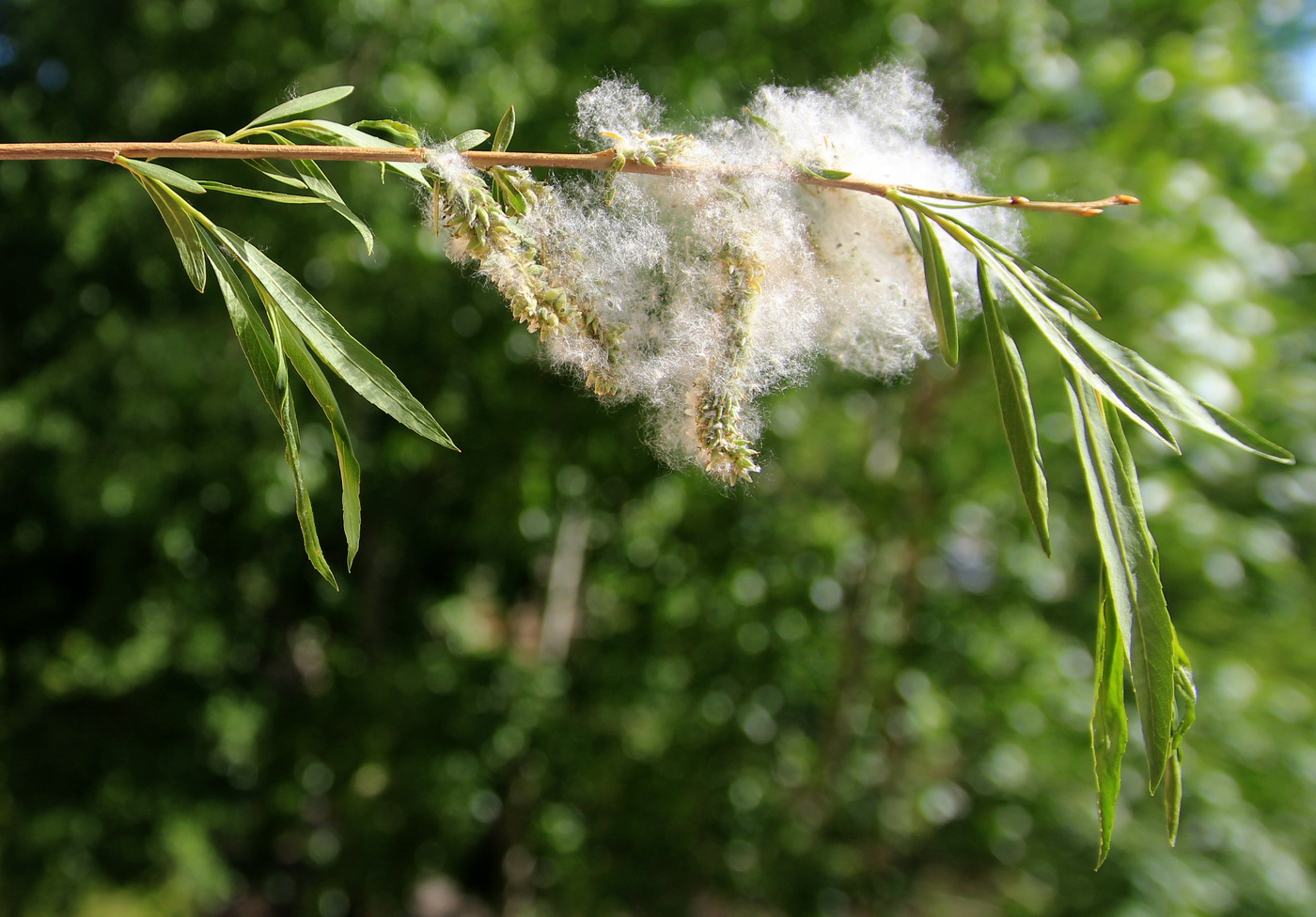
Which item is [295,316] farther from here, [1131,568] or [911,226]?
[1131,568]

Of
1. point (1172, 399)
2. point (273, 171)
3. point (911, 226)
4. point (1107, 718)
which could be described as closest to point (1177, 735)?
point (1107, 718)

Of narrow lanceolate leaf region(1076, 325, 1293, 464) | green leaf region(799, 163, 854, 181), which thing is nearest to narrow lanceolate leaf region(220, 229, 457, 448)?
green leaf region(799, 163, 854, 181)

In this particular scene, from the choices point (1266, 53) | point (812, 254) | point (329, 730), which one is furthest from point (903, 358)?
point (329, 730)

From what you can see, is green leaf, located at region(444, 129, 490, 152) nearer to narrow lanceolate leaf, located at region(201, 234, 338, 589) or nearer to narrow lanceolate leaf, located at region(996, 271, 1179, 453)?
narrow lanceolate leaf, located at region(201, 234, 338, 589)

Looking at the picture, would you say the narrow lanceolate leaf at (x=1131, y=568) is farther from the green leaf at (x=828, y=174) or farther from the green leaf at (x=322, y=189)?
the green leaf at (x=322, y=189)

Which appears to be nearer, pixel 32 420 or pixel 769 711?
pixel 32 420

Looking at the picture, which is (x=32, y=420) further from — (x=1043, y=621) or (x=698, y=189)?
(x=1043, y=621)

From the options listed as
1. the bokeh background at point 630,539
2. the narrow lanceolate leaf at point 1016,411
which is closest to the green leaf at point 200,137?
the narrow lanceolate leaf at point 1016,411
